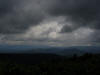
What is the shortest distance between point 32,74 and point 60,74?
9.81 feet

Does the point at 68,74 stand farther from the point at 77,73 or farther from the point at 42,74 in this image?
the point at 42,74

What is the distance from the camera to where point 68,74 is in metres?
18.6

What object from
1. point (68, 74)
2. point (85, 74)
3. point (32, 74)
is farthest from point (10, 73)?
point (85, 74)

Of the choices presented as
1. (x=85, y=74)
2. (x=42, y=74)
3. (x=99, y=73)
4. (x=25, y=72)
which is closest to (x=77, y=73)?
(x=85, y=74)

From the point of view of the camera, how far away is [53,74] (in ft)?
61.2

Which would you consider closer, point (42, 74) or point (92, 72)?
point (42, 74)

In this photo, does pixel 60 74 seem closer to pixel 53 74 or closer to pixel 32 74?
pixel 53 74

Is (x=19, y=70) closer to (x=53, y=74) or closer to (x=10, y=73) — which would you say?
(x=10, y=73)

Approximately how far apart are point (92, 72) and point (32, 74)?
22.2ft

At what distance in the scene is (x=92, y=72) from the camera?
19594mm

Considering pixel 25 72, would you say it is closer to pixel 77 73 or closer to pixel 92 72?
pixel 77 73

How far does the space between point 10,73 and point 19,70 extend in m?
1.07

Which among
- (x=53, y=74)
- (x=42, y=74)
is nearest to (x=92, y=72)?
(x=53, y=74)

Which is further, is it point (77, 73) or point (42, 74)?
point (77, 73)
